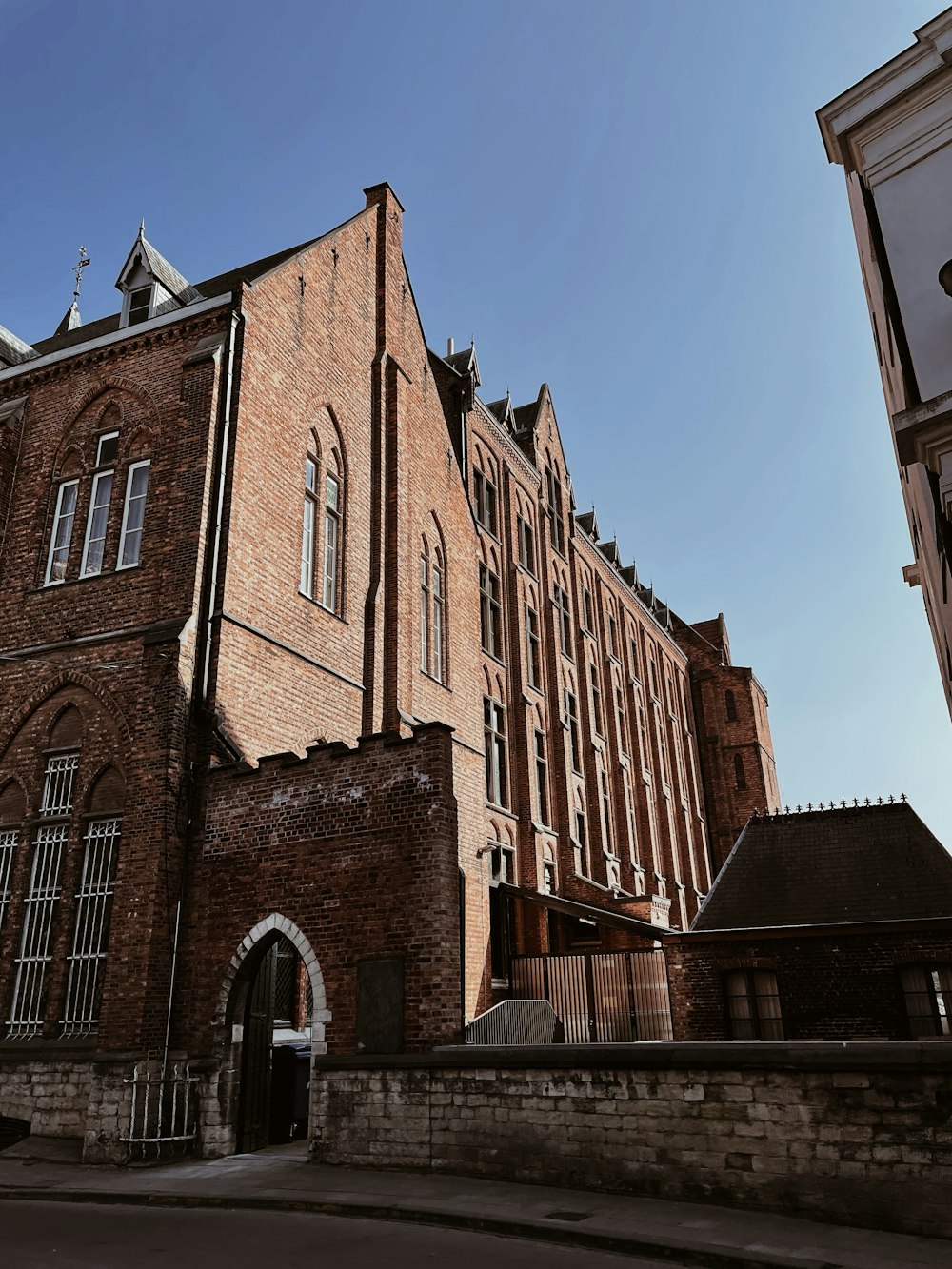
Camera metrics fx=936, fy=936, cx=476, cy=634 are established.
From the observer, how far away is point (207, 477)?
46.7 feet

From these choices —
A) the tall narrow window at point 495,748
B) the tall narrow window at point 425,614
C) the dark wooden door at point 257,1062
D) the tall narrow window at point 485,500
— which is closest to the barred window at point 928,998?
the tall narrow window at point 495,748

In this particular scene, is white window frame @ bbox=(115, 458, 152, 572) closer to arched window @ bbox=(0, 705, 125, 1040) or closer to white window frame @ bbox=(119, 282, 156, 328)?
arched window @ bbox=(0, 705, 125, 1040)

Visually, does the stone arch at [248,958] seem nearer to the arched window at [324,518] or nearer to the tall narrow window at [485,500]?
the arched window at [324,518]

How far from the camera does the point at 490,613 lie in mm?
26828

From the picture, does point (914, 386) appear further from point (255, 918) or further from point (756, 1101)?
point (255, 918)

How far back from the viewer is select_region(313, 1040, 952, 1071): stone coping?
303 inches

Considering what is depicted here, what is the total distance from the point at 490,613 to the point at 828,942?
1280 centimetres

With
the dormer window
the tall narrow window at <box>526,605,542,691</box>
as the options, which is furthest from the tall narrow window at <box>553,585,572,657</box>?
the dormer window

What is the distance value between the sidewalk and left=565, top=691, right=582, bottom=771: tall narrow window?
2089 centimetres

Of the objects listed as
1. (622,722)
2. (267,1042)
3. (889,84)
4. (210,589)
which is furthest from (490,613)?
(889,84)

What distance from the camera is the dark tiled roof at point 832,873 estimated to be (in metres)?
17.9

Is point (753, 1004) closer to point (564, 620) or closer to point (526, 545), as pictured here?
point (526, 545)

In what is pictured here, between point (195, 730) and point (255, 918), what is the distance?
2.71 m

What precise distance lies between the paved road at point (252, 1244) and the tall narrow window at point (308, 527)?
9.86 m
